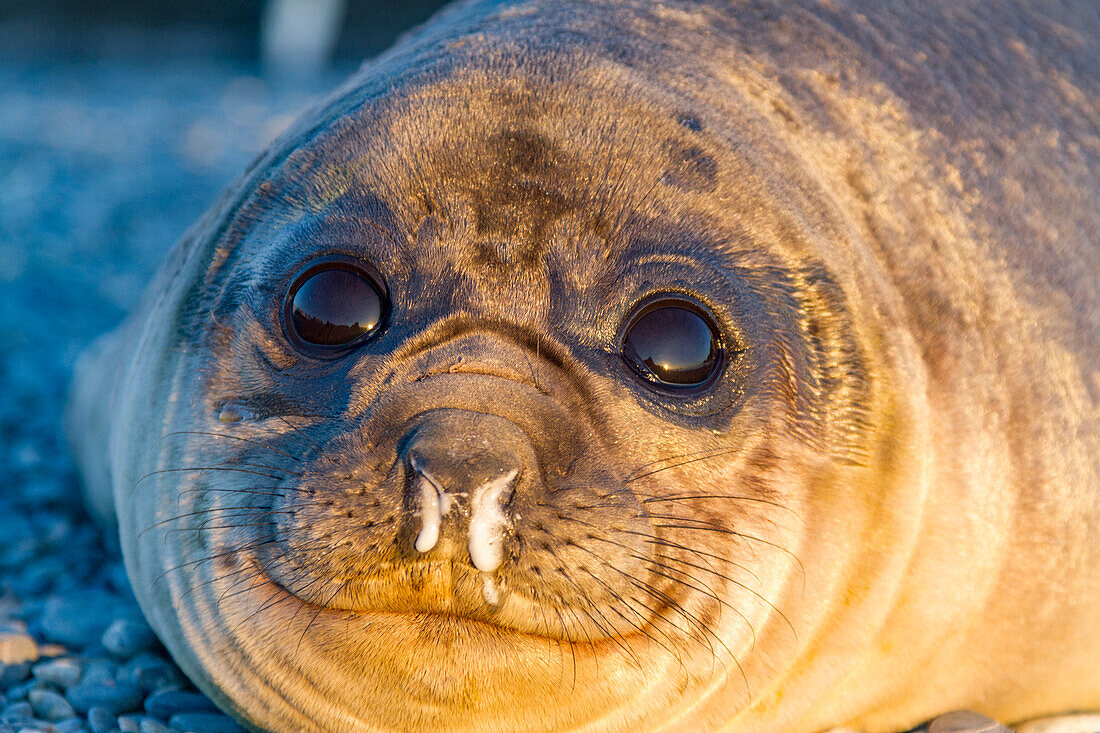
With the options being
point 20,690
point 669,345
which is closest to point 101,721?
point 20,690

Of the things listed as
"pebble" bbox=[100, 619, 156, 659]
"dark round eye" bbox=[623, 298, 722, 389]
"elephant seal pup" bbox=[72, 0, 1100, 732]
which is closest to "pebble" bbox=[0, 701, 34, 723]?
"pebble" bbox=[100, 619, 156, 659]

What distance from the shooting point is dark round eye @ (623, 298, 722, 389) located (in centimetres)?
214

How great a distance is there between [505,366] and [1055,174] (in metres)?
1.57

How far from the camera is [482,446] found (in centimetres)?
184

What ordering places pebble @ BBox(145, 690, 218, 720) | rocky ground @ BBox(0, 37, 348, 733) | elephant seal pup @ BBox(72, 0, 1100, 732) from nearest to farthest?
elephant seal pup @ BBox(72, 0, 1100, 732), pebble @ BBox(145, 690, 218, 720), rocky ground @ BBox(0, 37, 348, 733)

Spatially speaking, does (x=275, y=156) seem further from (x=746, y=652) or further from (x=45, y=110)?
(x=45, y=110)

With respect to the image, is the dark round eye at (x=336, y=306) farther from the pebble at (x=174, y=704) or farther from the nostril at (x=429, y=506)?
the pebble at (x=174, y=704)

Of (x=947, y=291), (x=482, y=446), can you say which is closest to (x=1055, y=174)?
(x=947, y=291)

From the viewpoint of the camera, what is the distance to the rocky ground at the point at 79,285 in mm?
2621

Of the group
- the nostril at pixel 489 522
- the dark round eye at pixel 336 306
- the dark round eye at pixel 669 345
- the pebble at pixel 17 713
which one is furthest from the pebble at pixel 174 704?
the dark round eye at pixel 669 345

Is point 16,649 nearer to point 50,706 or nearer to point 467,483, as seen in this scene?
point 50,706

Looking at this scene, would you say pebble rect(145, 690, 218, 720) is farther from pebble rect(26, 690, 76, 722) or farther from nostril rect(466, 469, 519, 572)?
nostril rect(466, 469, 519, 572)

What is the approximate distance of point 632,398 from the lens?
2.10 metres

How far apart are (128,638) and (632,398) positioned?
1.46 metres
